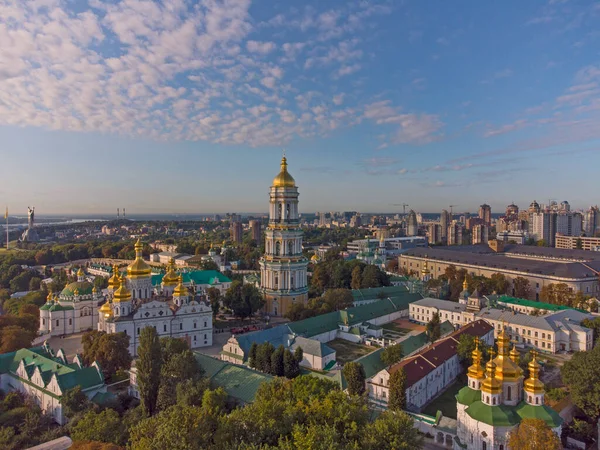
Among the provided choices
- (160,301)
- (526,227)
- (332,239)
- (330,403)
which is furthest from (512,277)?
(526,227)

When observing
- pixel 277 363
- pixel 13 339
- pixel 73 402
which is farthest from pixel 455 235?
pixel 73 402

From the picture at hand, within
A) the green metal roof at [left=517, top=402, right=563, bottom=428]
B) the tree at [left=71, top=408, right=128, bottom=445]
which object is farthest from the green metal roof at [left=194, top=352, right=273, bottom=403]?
the green metal roof at [left=517, top=402, right=563, bottom=428]

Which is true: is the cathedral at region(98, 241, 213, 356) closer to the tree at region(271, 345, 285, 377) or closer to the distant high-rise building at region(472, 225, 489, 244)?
the tree at region(271, 345, 285, 377)

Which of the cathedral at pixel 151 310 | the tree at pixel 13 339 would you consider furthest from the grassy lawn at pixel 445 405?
the tree at pixel 13 339

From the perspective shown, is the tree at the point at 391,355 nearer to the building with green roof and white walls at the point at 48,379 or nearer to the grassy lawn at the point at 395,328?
the grassy lawn at the point at 395,328

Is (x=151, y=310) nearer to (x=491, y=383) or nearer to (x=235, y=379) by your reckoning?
(x=235, y=379)

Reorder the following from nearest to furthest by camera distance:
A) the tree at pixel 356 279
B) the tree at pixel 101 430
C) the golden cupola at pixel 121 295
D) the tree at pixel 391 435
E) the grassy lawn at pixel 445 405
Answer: the tree at pixel 391 435 < the tree at pixel 101 430 < the grassy lawn at pixel 445 405 < the golden cupola at pixel 121 295 < the tree at pixel 356 279

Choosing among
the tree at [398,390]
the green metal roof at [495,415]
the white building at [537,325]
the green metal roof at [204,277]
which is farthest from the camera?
the green metal roof at [204,277]
